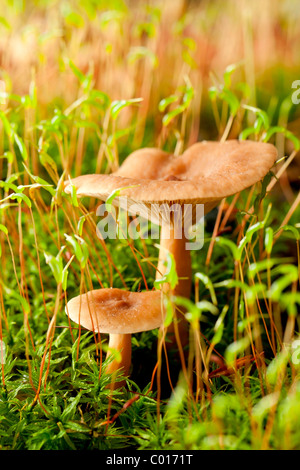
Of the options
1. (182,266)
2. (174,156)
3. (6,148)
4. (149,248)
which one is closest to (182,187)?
(182,266)

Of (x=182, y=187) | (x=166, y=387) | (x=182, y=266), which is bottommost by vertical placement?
(x=166, y=387)

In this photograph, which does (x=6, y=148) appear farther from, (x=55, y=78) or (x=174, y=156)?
(x=174, y=156)

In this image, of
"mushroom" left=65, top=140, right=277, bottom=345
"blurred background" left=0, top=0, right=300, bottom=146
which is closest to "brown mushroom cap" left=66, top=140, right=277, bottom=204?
"mushroom" left=65, top=140, right=277, bottom=345

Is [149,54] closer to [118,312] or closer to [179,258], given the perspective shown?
[179,258]

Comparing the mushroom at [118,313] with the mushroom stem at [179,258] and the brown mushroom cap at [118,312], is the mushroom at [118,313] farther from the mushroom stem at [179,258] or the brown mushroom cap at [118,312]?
the mushroom stem at [179,258]

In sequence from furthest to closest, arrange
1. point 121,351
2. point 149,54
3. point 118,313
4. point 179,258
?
point 149,54 → point 179,258 → point 121,351 → point 118,313

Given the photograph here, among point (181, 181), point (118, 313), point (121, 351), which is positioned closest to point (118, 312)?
point (118, 313)

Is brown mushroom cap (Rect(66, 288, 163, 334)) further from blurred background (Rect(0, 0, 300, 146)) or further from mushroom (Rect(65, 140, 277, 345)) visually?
blurred background (Rect(0, 0, 300, 146))
